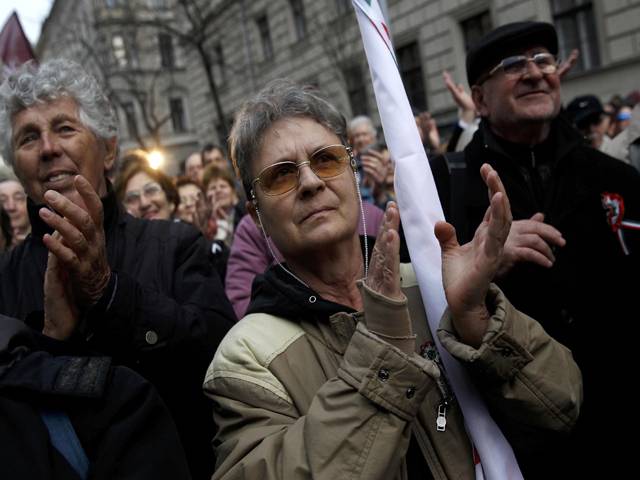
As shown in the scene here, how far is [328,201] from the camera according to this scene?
171 cm

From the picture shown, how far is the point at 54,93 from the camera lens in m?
2.02

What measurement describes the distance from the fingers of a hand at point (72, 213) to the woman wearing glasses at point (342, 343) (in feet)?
1.56

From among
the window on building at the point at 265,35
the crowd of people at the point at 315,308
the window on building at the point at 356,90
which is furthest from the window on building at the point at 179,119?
the crowd of people at the point at 315,308

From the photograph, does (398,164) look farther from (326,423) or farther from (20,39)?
(20,39)

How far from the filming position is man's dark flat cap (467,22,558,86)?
2490mm

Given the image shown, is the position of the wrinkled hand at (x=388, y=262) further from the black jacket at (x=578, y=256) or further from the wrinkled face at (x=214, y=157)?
the wrinkled face at (x=214, y=157)

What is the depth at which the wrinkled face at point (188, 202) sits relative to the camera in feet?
16.1

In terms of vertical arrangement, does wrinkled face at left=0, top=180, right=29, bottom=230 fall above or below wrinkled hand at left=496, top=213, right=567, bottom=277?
above

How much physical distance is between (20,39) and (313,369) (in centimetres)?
253

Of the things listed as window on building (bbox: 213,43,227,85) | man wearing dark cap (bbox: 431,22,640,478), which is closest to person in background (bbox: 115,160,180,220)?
man wearing dark cap (bbox: 431,22,640,478)

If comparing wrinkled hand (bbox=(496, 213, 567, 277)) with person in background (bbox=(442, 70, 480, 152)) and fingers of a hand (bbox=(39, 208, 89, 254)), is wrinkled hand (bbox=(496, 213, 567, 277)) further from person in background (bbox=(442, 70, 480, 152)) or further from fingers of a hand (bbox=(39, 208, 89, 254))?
person in background (bbox=(442, 70, 480, 152))

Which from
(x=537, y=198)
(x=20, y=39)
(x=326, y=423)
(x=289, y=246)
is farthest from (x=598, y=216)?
(x=20, y=39)

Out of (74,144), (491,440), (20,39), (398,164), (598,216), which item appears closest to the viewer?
(491,440)

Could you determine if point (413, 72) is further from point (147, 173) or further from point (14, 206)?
point (14, 206)
